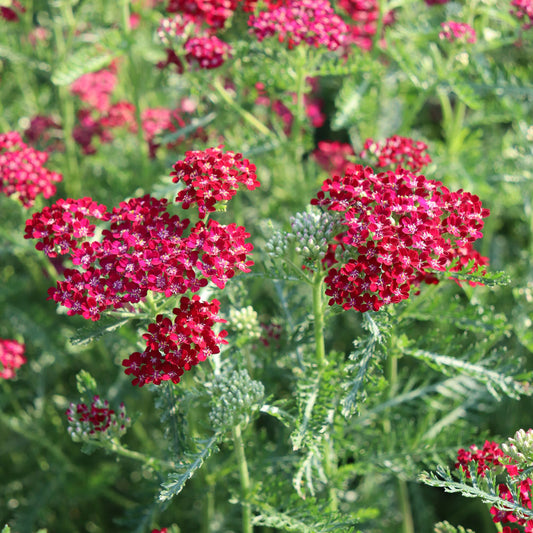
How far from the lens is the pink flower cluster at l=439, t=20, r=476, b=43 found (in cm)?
281

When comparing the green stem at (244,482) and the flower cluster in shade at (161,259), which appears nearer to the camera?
the flower cluster in shade at (161,259)

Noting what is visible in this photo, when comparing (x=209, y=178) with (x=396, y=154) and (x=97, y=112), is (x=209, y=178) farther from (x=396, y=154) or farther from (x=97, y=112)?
(x=97, y=112)

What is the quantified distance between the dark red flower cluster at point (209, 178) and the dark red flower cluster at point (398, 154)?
0.71m

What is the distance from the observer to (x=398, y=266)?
1723 millimetres

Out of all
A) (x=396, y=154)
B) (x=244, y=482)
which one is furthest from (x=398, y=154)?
(x=244, y=482)

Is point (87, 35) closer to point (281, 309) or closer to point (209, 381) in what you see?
point (281, 309)

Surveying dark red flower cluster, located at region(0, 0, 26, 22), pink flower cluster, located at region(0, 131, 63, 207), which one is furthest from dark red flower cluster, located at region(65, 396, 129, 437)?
dark red flower cluster, located at region(0, 0, 26, 22)

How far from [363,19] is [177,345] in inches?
95.1

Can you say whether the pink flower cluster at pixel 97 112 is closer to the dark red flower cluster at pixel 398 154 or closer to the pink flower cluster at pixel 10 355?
the pink flower cluster at pixel 10 355

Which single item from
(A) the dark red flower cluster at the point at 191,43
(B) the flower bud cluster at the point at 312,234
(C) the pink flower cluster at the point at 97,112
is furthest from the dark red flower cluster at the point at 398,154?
(C) the pink flower cluster at the point at 97,112

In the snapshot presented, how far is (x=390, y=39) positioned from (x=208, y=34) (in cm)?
102

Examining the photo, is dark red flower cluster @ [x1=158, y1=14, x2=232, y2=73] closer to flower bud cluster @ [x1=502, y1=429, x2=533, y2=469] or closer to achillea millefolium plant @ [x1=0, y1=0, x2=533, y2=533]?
achillea millefolium plant @ [x1=0, y1=0, x2=533, y2=533]

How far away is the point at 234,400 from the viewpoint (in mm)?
1898

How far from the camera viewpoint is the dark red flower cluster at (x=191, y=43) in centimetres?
270
